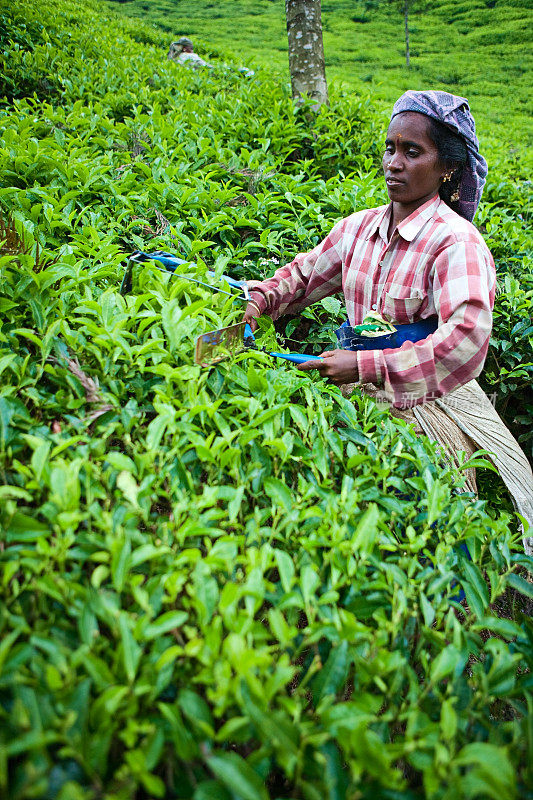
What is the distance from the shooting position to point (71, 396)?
1426 mm

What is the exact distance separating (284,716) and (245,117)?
174 inches

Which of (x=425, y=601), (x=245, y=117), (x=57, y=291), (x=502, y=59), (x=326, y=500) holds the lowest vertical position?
(x=425, y=601)

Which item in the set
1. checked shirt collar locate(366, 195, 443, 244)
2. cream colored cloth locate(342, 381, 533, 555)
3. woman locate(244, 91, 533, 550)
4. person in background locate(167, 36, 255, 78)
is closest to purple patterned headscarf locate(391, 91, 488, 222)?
woman locate(244, 91, 533, 550)

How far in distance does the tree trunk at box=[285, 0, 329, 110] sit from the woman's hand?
3.41 m

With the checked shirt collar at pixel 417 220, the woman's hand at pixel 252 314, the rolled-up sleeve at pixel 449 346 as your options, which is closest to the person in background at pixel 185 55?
the checked shirt collar at pixel 417 220

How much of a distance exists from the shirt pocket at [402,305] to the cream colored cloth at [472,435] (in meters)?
0.33

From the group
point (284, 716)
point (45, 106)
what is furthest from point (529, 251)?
point (45, 106)

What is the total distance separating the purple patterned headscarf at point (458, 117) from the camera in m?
2.09

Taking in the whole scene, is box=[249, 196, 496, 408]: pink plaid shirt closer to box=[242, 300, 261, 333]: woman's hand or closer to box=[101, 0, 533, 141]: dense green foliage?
box=[242, 300, 261, 333]: woman's hand

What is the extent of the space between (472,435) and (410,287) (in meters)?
0.69

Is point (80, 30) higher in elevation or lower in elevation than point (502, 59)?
lower

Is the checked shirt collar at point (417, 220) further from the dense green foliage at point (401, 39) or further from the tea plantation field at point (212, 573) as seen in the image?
the dense green foliage at point (401, 39)

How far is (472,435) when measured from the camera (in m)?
2.29

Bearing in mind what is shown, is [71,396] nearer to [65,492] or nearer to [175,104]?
[65,492]
